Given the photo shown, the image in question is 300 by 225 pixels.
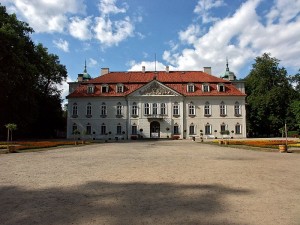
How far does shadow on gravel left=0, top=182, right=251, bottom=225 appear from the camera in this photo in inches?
200

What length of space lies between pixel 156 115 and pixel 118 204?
137 feet

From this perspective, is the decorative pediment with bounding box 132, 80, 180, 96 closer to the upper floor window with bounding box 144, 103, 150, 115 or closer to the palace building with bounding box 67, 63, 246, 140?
the palace building with bounding box 67, 63, 246, 140

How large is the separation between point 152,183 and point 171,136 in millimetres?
39442

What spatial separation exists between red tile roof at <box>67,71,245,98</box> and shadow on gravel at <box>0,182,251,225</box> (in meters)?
41.2

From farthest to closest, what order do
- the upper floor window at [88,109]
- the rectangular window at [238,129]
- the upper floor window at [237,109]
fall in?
the upper floor window at [88,109], the upper floor window at [237,109], the rectangular window at [238,129]

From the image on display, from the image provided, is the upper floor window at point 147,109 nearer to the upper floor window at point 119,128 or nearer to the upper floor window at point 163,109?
the upper floor window at point 163,109

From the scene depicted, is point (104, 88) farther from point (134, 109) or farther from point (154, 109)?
point (154, 109)

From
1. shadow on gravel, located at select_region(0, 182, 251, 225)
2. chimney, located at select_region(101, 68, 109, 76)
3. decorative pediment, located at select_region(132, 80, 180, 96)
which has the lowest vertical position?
shadow on gravel, located at select_region(0, 182, 251, 225)

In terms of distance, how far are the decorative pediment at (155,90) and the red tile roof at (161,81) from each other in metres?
0.85

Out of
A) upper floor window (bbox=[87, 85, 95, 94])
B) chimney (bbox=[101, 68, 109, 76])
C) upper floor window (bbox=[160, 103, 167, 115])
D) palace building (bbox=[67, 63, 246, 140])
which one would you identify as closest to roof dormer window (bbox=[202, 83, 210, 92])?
palace building (bbox=[67, 63, 246, 140])

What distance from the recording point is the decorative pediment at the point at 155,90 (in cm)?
4816

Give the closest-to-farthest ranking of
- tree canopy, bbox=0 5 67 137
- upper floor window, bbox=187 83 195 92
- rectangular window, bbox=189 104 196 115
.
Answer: tree canopy, bbox=0 5 67 137
rectangular window, bbox=189 104 196 115
upper floor window, bbox=187 83 195 92

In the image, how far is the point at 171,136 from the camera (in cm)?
4738

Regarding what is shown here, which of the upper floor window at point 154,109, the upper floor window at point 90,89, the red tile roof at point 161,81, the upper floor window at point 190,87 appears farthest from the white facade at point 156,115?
the upper floor window at point 190,87
